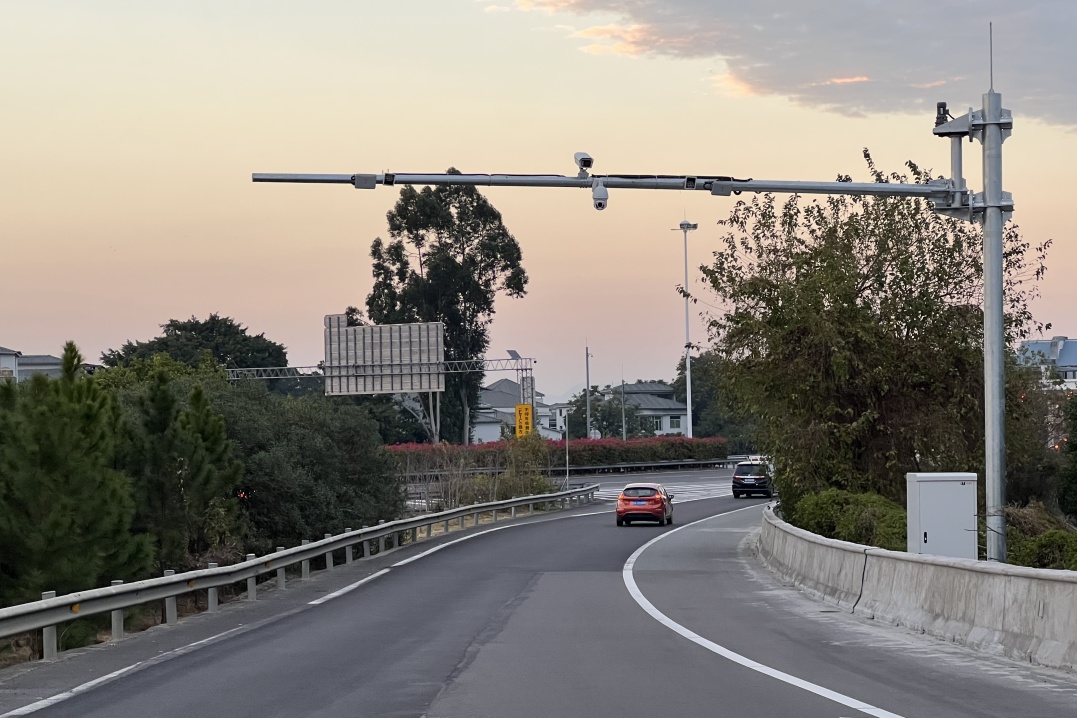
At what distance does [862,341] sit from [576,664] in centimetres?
1969

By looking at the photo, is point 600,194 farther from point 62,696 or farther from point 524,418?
point 524,418

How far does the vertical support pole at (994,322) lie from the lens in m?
17.7

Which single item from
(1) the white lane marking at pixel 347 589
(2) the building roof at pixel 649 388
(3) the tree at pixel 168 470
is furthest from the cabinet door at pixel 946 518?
(2) the building roof at pixel 649 388

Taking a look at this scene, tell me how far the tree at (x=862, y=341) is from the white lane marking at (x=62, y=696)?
816 inches

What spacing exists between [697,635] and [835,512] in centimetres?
1129

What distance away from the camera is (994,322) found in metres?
18.0

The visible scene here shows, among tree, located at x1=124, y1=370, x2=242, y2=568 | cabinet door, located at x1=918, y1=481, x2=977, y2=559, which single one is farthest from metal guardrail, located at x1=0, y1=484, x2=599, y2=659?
cabinet door, located at x1=918, y1=481, x2=977, y2=559

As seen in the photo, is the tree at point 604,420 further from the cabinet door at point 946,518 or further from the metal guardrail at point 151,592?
the cabinet door at point 946,518

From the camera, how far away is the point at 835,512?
25828 millimetres

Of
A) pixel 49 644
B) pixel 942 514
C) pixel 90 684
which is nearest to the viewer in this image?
pixel 90 684

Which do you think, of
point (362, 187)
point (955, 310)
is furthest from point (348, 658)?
point (955, 310)

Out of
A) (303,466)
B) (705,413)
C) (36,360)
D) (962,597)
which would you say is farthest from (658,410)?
(962,597)

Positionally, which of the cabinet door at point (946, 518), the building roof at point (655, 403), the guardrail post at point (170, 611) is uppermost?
the building roof at point (655, 403)

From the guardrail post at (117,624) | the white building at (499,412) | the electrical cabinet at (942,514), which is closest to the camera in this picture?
the guardrail post at (117,624)
